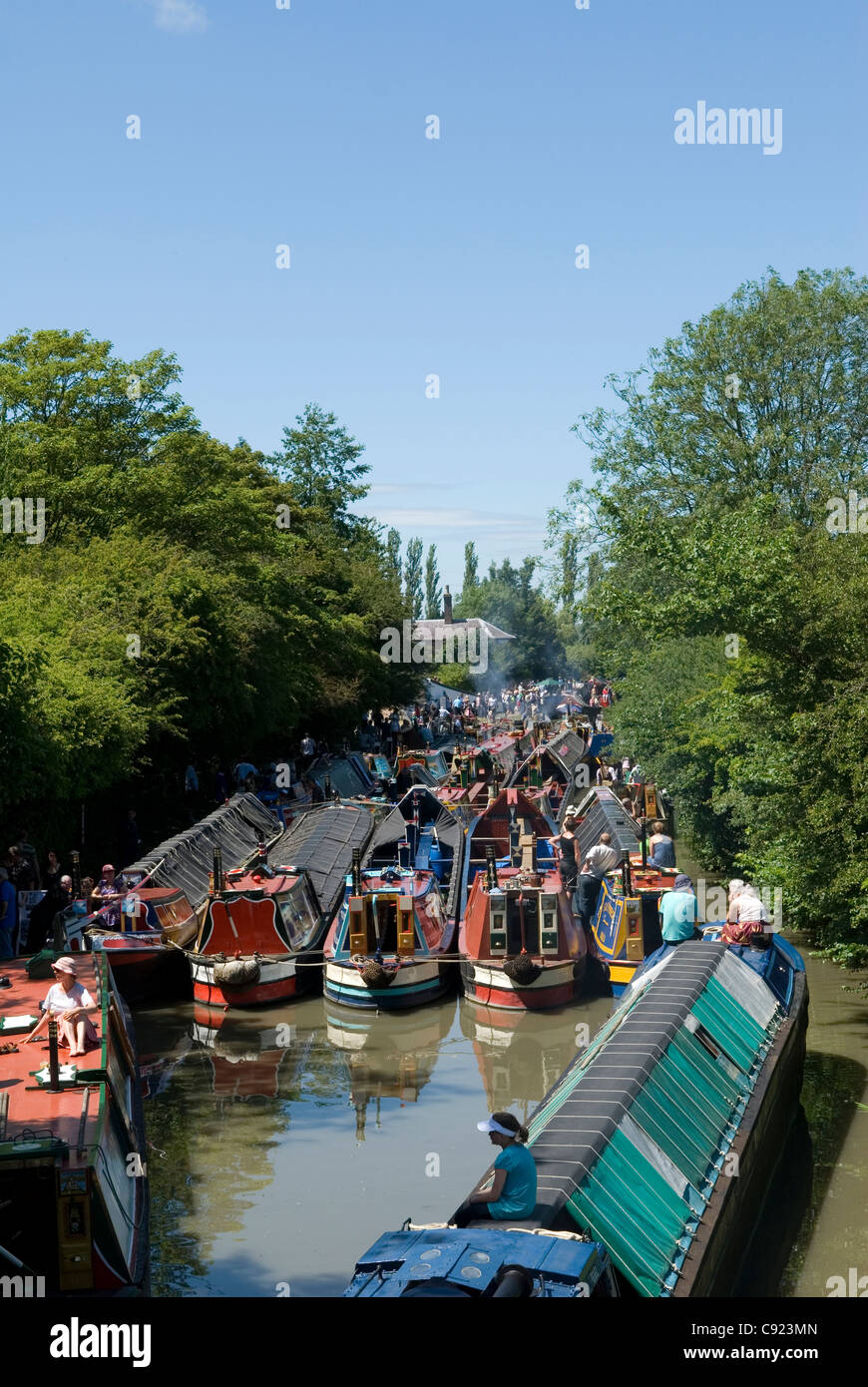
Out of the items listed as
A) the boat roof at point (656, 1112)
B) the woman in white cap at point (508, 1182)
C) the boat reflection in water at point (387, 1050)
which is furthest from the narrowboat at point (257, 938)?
the woman in white cap at point (508, 1182)

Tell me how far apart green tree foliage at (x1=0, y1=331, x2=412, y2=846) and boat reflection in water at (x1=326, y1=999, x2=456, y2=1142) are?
6.00 metres

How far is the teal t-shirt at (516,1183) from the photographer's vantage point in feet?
27.2

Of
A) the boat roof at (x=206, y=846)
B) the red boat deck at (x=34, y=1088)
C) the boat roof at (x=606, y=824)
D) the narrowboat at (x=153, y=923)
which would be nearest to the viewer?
the red boat deck at (x=34, y=1088)

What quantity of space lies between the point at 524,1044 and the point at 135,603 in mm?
14555

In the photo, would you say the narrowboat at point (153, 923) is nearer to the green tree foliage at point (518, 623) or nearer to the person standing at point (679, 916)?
the person standing at point (679, 916)

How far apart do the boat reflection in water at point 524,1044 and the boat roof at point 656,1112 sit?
3739 millimetres

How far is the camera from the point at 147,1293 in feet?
33.7

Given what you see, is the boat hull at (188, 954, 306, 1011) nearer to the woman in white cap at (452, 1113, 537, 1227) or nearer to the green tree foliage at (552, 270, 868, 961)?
the green tree foliage at (552, 270, 868, 961)

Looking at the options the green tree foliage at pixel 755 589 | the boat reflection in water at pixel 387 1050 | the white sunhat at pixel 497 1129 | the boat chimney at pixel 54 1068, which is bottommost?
the boat reflection in water at pixel 387 1050

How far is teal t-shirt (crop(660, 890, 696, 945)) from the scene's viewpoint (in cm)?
1616

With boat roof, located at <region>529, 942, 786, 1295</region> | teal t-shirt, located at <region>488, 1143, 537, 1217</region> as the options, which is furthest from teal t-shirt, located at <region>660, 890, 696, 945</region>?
teal t-shirt, located at <region>488, 1143, 537, 1217</region>

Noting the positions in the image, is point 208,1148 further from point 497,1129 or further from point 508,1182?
point 497,1129
